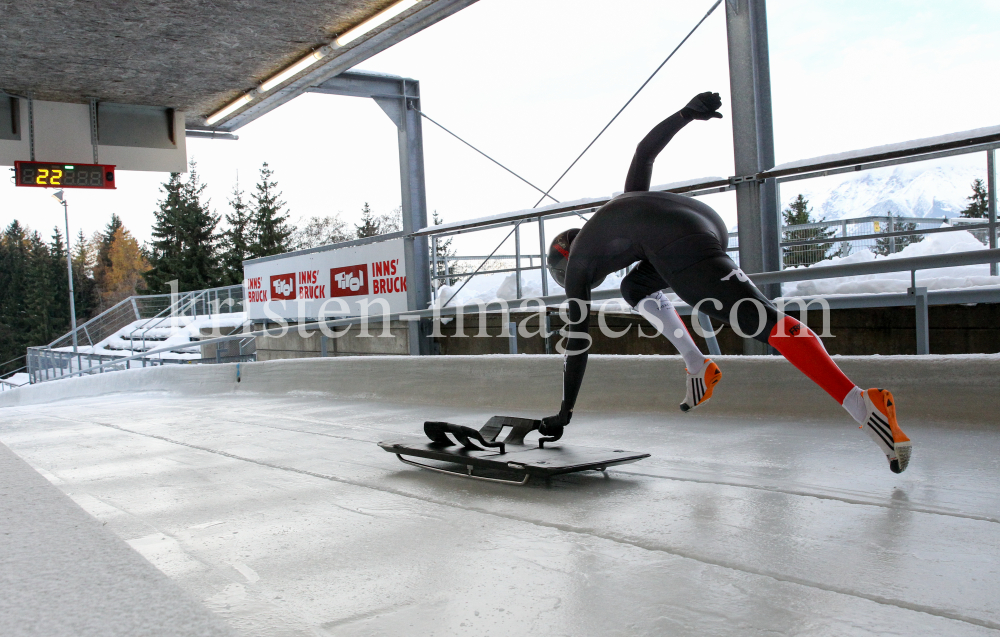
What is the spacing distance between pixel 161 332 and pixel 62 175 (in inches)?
631

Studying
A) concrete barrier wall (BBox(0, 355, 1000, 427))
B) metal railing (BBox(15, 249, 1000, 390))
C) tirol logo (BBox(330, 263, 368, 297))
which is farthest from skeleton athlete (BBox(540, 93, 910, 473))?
tirol logo (BBox(330, 263, 368, 297))

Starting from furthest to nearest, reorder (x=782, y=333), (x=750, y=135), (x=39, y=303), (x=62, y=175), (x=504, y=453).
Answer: (x=39, y=303), (x=62, y=175), (x=750, y=135), (x=504, y=453), (x=782, y=333)

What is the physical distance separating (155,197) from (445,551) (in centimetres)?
6191

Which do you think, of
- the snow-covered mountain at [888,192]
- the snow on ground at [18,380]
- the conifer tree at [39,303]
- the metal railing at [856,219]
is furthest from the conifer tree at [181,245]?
the snow-covered mountain at [888,192]

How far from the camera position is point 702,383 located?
3.49m

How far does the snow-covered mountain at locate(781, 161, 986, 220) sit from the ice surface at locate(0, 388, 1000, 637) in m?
3.05

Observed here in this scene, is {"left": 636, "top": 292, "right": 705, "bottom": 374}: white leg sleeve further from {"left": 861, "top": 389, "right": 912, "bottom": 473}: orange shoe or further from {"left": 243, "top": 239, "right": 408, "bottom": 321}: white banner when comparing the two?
{"left": 243, "top": 239, "right": 408, "bottom": 321}: white banner

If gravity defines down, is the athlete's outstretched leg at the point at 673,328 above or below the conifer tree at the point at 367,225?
below

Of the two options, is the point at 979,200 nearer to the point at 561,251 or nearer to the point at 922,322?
the point at 922,322

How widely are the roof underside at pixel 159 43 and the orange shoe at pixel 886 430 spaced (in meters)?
6.17

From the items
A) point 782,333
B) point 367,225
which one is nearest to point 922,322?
point 782,333

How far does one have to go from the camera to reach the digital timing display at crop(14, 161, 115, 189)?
1170 cm

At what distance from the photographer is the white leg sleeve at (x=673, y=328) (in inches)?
139

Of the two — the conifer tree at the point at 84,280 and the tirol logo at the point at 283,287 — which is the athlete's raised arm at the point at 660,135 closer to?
the tirol logo at the point at 283,287
